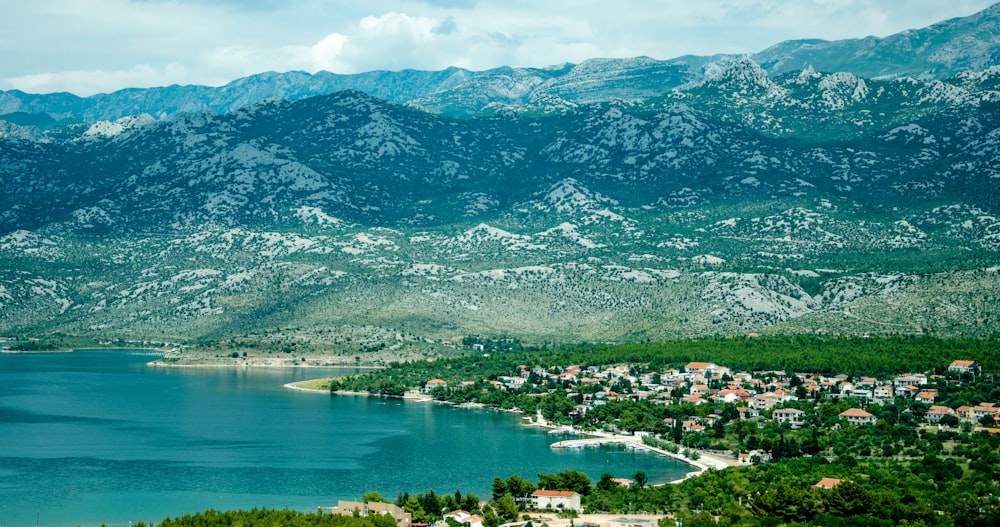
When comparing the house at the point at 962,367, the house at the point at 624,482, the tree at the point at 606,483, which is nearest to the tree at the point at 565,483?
the tree at the point at 606,483

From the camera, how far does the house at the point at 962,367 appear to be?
362ft

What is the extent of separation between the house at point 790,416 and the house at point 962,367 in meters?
17.2

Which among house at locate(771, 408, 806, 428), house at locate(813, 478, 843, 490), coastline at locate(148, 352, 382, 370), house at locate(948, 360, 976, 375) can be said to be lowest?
house at locate(813, 478, 843, 490)

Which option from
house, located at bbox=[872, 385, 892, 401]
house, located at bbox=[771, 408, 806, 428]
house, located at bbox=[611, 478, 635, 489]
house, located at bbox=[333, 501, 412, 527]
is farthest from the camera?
house, located at bbox=[872, 385, 892, 401]

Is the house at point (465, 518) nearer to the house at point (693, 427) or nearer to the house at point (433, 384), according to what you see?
the house at point (693, 427)

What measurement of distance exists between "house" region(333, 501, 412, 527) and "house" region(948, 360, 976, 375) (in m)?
59.9

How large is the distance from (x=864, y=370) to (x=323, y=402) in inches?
2023

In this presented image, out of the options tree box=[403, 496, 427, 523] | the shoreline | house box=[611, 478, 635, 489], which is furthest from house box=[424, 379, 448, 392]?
tree box=[403, 496, 427, 523]

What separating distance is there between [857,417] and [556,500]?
32.5 metres

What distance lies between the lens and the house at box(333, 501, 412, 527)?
226 ft

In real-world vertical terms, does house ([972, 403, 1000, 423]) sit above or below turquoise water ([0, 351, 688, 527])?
above

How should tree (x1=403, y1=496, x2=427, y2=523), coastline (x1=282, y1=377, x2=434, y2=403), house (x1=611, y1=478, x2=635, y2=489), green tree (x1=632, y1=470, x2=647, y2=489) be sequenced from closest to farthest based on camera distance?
tree (x1=403, y1=496, x2=427, y2=523) < house (x1=611, y1=478, x2=635, y2=489) < green tree (x1=632, y1=470, x2=647, y2=489) < coastline (x1=282, y1=377, x2=434, y2=403)

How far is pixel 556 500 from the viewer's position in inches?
2982

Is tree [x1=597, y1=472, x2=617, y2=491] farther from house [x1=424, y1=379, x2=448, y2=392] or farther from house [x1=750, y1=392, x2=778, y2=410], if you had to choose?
house [x1=424, y1=379, x2=448, y2=392]
